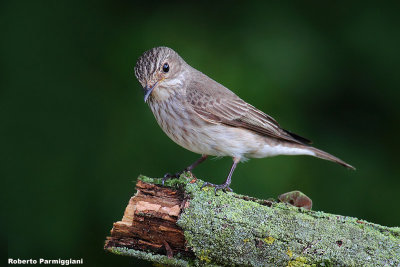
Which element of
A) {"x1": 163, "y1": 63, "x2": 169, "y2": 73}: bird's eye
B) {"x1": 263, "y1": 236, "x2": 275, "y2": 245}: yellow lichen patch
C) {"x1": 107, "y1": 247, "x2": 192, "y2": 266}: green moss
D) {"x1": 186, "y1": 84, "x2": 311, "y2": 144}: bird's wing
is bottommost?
{"x1": 107, "y1": 247, "x2": 192, "y2": 266}: green moss

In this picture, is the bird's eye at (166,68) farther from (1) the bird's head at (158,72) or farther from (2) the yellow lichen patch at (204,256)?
(2) the yellow lichen patch at (204,256)

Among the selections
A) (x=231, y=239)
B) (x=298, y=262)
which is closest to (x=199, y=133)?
(x=231, y=239)

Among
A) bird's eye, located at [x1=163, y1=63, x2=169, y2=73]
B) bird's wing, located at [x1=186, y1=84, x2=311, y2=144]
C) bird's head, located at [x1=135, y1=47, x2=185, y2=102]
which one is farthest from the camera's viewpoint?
bird's wing, located at [x1=186, y1=84, x2=311, y2=144]

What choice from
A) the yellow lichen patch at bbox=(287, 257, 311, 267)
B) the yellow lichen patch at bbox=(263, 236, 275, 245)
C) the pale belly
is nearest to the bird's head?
the pale belly

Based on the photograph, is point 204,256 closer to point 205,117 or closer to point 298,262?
point 298,262

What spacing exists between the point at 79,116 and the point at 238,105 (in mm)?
1760

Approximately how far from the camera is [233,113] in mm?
5156

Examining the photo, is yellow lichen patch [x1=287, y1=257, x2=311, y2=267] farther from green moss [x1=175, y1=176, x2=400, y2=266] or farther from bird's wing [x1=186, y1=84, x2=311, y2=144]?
bird's wing [x1=186, y1=84, x2=311, y2=144]

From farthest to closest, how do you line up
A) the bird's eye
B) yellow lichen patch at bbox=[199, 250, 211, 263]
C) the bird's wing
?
the bird's wing
the bird's eye
yellow lichen patch at bbox=[199, 250, 211, 263]

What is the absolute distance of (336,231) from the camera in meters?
3.71

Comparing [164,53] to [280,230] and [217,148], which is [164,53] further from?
[280,230]

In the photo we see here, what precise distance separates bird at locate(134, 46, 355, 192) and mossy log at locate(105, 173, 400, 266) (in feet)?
3.05

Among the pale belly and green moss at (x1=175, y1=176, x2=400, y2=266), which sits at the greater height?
the pale belly

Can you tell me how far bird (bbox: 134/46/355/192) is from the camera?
15.8 ft
